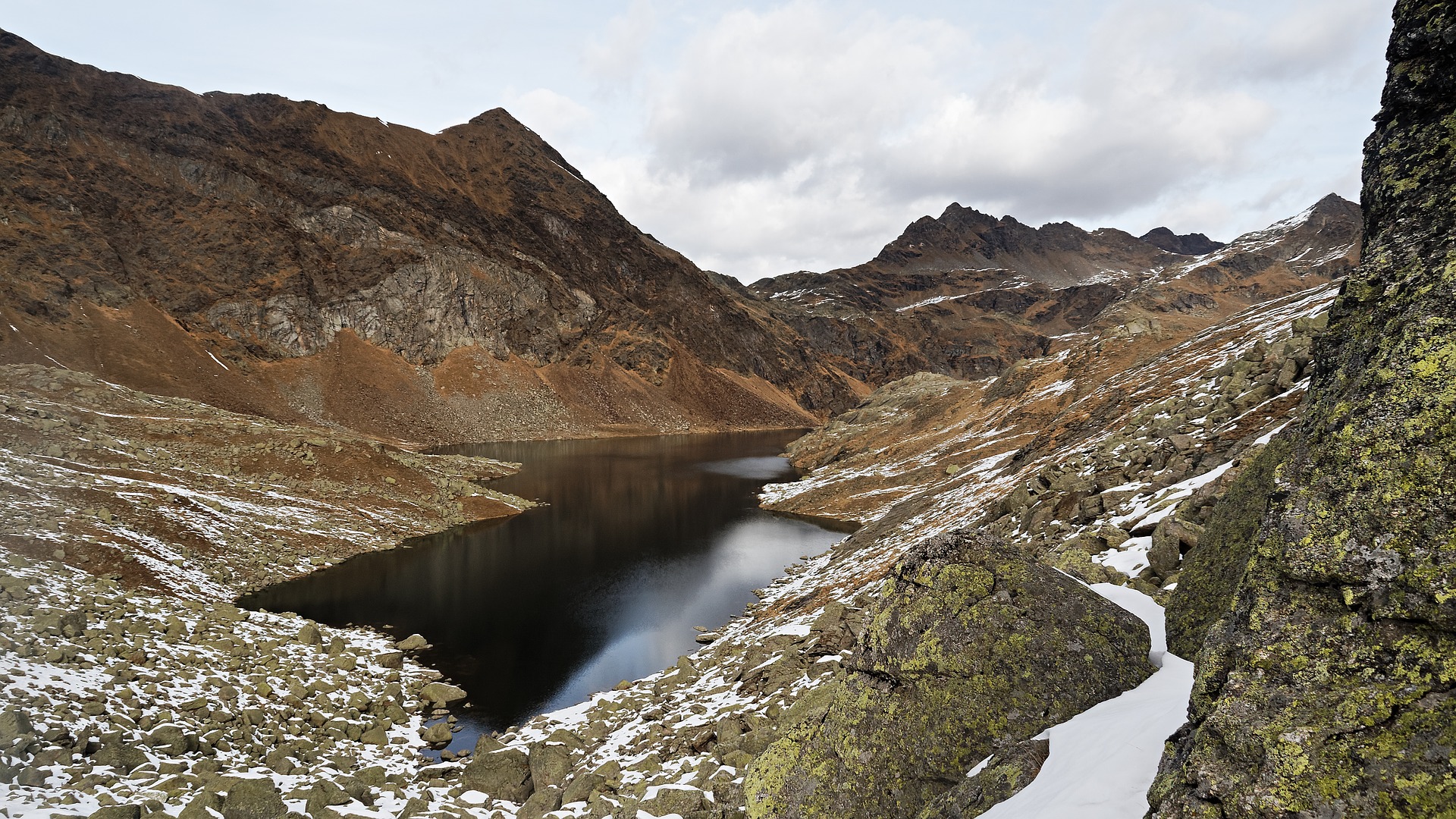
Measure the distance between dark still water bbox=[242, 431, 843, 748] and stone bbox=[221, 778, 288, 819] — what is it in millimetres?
7226

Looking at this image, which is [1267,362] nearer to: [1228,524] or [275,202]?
[1228,524]

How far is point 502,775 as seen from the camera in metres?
15.0

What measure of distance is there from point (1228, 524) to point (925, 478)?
47293mm

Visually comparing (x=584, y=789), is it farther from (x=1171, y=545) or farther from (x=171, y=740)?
(x=1171, y=545)

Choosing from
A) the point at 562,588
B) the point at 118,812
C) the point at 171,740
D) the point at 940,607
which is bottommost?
the point at 562,588

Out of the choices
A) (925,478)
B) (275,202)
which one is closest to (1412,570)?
(925,478)

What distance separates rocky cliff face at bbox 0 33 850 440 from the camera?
292 feet

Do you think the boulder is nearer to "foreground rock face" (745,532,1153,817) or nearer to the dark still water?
"foreground rock face" (745,532,1153,817)

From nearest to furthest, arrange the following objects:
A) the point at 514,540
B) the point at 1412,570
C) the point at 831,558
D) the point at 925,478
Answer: the point at 1412,570
the point at 831,558
the point at 514,540
the point at 925,478

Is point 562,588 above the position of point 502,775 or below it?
below

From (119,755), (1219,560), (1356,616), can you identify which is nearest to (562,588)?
(119,755)

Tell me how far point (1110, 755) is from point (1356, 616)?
212 centimetres

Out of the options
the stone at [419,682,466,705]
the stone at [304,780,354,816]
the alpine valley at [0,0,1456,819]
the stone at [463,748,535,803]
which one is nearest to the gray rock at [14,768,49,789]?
the alpine valley at [0,0,1456,819]

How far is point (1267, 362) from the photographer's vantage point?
22.1 meters
